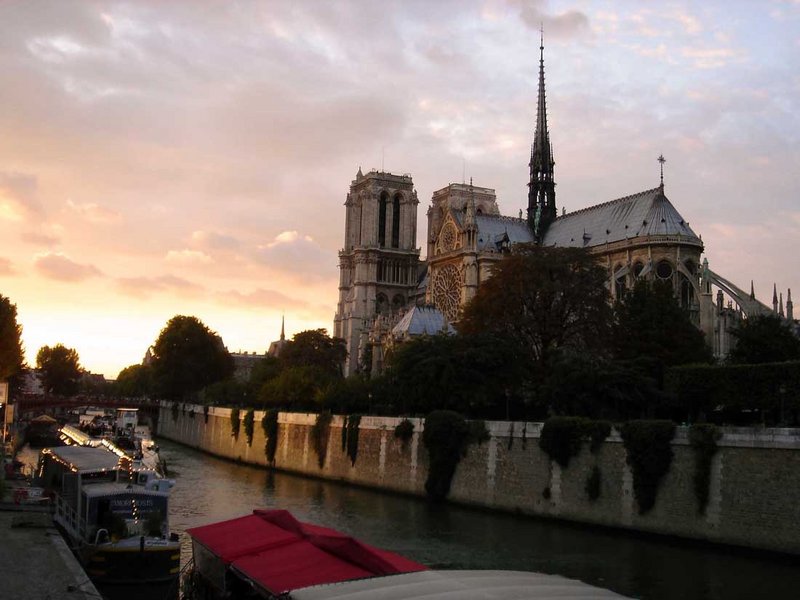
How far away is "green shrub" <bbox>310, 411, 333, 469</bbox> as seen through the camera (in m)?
55.8

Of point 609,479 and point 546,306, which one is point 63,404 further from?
point 609,479

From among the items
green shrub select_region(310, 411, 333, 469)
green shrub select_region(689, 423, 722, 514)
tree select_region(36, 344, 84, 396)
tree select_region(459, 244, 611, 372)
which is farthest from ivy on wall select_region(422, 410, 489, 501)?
tree select_region(36, 344, 84, 396)

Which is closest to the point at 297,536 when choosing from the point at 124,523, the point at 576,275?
the point at 124,523

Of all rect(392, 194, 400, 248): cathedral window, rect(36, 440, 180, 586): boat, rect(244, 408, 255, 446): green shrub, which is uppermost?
rect(392, 194, 400, 248): cathedral window

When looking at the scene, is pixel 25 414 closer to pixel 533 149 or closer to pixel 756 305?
pixel 533 149

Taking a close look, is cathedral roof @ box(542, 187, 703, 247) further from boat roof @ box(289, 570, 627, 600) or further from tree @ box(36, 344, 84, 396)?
tree @ box(36, 344, 84, 396)

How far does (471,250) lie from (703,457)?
207 feet

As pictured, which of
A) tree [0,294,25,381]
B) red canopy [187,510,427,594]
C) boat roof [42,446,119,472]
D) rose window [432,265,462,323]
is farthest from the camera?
rose window [432,265,462,323]

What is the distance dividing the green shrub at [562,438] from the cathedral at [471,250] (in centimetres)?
2780

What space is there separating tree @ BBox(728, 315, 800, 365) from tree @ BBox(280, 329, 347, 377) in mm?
48182

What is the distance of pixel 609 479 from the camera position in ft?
116

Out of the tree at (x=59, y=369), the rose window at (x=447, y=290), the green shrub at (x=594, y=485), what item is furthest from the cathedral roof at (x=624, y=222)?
the tree at (x=59, y=369)

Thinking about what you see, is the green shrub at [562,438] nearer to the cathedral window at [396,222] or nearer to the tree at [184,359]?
the tree at [184,359]

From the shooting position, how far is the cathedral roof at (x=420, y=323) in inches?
3056
